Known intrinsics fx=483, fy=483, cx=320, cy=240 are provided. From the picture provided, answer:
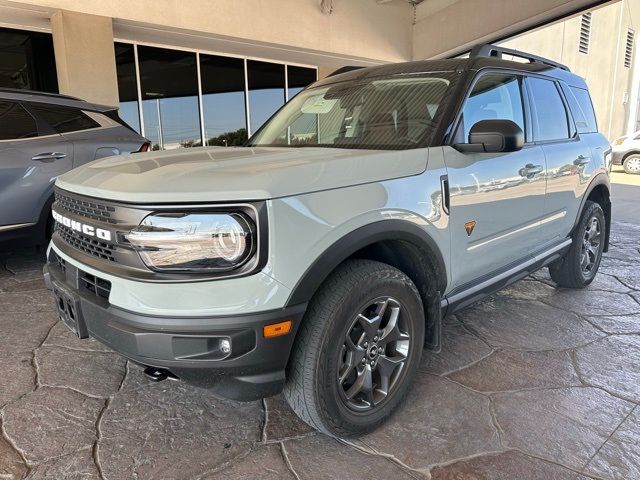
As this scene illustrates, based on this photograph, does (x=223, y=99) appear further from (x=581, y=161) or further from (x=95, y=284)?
(x=95, y=284)

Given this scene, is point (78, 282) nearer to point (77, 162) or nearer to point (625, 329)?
point (77, 162)

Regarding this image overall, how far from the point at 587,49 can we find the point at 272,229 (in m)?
22.7

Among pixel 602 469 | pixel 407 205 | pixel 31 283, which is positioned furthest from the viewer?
pixel 31 283

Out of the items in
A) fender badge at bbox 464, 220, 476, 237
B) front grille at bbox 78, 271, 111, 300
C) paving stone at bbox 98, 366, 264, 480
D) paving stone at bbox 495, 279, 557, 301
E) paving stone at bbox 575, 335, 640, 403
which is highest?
fender badge at bbox 464, 220, 476, 237

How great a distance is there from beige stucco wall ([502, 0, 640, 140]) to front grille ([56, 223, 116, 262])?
18551 mm

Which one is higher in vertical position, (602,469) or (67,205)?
(67,205)

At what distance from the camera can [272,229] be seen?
1.77m

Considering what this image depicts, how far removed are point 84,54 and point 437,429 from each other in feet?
24.9

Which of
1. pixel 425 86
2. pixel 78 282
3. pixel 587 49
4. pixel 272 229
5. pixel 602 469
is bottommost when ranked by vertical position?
pixel 602 469

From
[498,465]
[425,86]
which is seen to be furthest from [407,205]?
[498,465]

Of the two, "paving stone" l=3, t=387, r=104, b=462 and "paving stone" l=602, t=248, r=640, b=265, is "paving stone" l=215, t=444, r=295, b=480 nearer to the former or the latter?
"paving stone" l=3, t=387, r=104, b=462

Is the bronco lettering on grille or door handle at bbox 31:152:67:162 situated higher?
door handle at bbox 31:152:67:162

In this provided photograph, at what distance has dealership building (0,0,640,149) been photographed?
7500 millimetres

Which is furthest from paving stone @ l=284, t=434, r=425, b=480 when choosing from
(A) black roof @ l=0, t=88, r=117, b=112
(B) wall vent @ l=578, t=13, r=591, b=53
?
(B) wall vent @ l=578, t=13, r=591, b=53
